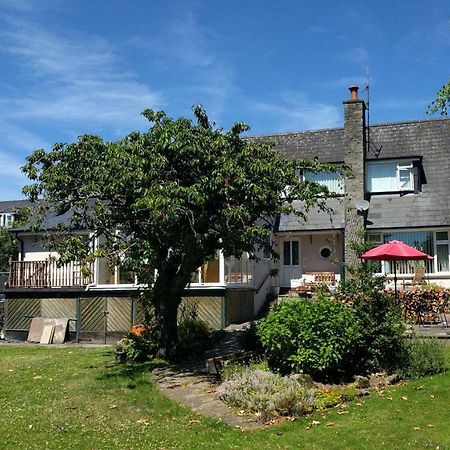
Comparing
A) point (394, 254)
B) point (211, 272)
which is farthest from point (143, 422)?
point (211, 272)

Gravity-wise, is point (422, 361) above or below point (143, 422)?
above

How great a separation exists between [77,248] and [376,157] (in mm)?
17844

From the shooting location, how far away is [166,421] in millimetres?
9164

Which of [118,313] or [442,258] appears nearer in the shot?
[118,313]

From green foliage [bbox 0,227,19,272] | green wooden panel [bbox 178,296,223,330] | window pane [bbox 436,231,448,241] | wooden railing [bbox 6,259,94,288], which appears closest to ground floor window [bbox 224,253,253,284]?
green wooden panel [bbox 178,296,223,330]

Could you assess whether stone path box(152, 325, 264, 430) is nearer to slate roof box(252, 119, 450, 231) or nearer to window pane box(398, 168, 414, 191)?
slate roof box(252, 119, 450, 231)

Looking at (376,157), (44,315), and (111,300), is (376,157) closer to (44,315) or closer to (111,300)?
(111,300)

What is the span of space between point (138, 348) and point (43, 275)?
899 centimetres

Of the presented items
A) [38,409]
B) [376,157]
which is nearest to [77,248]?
[38,409]

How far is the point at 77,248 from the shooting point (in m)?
11.8

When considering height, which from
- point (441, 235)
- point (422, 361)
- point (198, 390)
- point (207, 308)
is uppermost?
point (441, 235)

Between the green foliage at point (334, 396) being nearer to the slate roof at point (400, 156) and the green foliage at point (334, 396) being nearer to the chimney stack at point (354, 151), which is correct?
the slate roof at point (400, 156)

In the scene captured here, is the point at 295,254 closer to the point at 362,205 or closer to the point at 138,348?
the point at 362,205

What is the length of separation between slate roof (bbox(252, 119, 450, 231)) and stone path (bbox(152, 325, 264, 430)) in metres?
11.5
